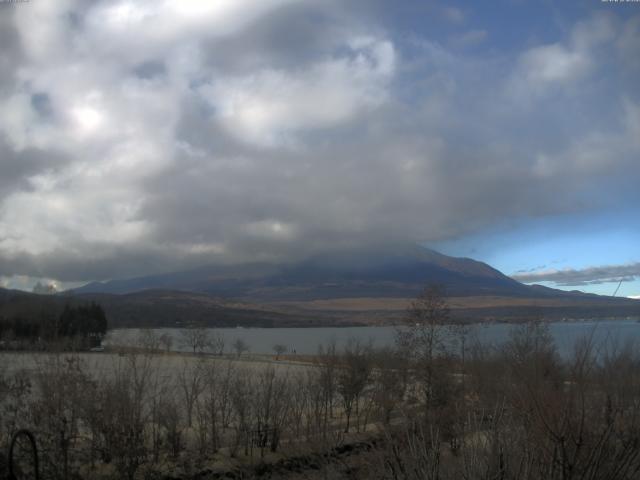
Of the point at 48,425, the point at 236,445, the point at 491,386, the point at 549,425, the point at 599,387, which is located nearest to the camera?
the point at 549,425

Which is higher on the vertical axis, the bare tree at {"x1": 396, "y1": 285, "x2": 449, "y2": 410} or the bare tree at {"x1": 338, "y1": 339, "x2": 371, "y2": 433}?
the bare tree at {"x1": 396, "y1": 285, "x2": 449, "y2": 410}

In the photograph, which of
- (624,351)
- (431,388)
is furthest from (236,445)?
(624,351)

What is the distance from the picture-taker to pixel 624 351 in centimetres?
1357

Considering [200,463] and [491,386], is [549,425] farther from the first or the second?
[200,463]

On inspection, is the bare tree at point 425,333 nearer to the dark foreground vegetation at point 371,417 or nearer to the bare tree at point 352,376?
the dark foreground vegetation at point 371,417

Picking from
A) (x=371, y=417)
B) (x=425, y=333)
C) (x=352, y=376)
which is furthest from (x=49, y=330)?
(x=425, y=333)

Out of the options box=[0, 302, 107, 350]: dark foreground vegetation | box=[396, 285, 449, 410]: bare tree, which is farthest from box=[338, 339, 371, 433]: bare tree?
box=[0, 302, 107, 350]: dark foreground vegetation

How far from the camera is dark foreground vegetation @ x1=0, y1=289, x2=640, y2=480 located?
23.5 ft

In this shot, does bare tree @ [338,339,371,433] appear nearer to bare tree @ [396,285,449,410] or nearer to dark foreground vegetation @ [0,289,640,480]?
dark foreground vegetation @ [0,289,640,480]

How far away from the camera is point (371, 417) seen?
2852 cm

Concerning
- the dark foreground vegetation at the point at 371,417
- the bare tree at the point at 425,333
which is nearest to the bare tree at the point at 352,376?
the dark foreground vegetation at the point at 371,417

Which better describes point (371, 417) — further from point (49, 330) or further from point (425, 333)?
point (49, 330)

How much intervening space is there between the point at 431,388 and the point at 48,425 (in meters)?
16.8

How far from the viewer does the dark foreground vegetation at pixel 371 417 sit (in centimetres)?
717
